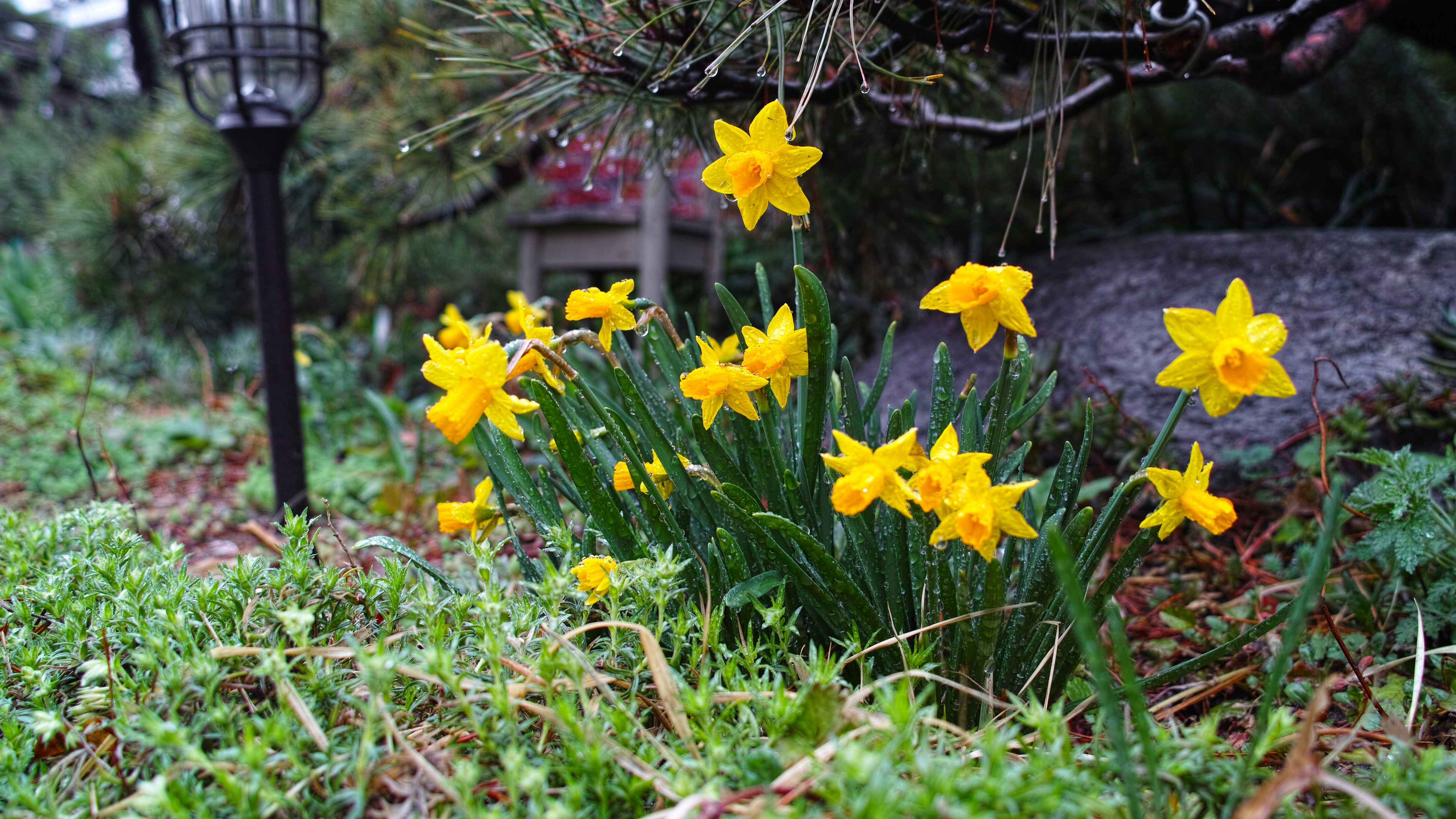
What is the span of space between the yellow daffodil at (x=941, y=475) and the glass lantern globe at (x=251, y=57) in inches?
73.8

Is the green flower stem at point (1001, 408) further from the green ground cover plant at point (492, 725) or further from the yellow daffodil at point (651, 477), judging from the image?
the yellow daffodil at point (651, 477)

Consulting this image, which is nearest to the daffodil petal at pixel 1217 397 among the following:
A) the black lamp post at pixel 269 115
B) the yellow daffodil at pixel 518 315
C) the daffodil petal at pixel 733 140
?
the daffodil petal at pixel 733 140

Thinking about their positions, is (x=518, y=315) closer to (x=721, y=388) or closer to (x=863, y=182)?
(x=721, y=388)

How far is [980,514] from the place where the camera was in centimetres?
78

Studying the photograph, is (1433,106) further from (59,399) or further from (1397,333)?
(59,399)

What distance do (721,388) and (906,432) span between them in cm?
22

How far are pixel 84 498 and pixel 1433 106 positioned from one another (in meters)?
4.87

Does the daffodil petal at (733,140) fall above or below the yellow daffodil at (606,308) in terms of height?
above

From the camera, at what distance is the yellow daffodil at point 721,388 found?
94 cm

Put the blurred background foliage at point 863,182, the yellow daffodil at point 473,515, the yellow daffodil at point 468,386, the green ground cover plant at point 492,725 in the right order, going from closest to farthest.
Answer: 1. the green ground cover plant at point 492,725
2. the yellow daffodil at point 468,386
3. the yellow daffodil at point 473,515
4. the blurred background foliage at point 863,182

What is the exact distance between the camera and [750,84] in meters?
1.43

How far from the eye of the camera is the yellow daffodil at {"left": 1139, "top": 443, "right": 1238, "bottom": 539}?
882mm

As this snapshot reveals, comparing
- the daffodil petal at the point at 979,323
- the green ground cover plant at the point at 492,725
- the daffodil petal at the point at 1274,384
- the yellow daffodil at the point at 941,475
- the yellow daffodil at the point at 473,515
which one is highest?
the daffodil petal at the point at 979,323

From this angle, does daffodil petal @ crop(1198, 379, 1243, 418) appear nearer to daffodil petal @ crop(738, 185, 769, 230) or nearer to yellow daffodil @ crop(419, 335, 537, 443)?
daffodil petal @ crop(738, 185, 769, 230)
